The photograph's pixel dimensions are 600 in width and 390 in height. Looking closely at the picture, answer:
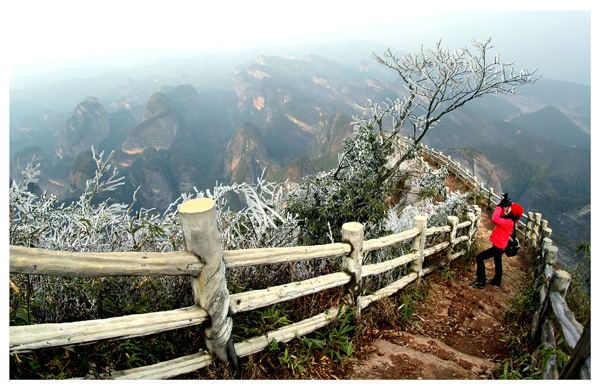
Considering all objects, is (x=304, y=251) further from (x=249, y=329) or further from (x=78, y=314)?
(x=78, y=314)

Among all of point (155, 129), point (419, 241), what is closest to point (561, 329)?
point (419, 241)

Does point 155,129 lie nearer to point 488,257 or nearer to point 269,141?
point 269,141

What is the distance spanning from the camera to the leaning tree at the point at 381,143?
6.36 metres

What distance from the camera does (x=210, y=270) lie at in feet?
6.63

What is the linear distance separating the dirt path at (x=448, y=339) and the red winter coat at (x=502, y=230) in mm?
912

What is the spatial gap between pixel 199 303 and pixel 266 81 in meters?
191

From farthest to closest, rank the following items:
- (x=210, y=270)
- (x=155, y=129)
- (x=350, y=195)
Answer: (x=155, y=129)
(x=350, y=195)
(x=210, y=270)

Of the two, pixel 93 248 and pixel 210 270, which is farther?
pixel 93 248

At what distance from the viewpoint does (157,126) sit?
12612 cm

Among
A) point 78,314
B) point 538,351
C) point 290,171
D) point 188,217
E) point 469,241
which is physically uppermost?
point 188,217

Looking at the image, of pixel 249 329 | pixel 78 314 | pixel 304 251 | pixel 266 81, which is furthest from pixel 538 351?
pixel 266 81

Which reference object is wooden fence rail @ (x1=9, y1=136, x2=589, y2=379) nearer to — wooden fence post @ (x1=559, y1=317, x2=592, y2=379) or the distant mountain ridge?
wooden fence post @ (x1=559, y1=317, x2=592, y2=379)

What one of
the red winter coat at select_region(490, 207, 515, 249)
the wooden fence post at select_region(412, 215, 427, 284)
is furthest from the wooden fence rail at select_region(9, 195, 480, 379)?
the red winter coat at select_region(490, 207, 515, 249)

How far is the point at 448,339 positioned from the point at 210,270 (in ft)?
10.6
